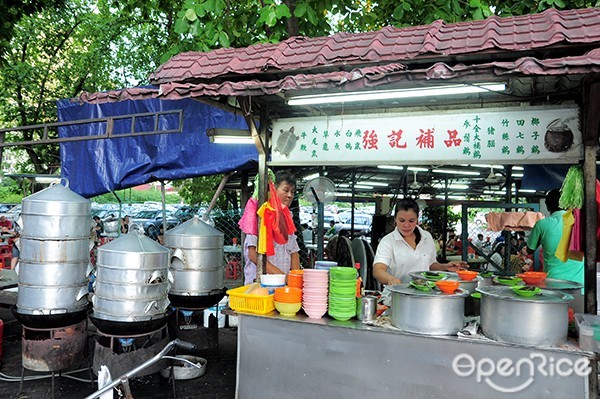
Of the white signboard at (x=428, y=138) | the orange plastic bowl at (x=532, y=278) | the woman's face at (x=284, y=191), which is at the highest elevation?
the white signboard at (x=428, y=138)

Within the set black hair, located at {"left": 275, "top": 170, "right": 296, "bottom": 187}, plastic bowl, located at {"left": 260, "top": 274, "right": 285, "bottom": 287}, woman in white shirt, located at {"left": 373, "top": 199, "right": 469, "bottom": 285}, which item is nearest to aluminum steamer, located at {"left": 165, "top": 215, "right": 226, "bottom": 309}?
black hair, located at {"left": 275, "top": 170, "right": 296, "bottom": 187}

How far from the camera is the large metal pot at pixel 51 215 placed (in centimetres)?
454

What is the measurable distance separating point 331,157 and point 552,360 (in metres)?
2.44

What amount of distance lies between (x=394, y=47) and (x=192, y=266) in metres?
3.18

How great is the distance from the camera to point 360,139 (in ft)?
14.0

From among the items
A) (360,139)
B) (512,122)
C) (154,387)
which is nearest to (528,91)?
(512,122)

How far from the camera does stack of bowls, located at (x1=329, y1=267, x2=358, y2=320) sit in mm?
3664

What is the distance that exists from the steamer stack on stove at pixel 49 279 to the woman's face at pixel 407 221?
3330 mm

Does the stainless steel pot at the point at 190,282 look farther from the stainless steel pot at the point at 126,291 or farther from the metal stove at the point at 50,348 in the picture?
the metal stove at the point at 50,348

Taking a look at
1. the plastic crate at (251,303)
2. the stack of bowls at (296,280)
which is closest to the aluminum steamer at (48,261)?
the plastic crate at (251,303)

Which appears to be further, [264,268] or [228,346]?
[228,346]

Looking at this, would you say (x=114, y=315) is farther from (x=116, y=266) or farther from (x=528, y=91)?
(x=528, y=91)

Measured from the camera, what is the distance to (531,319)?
9.75ft

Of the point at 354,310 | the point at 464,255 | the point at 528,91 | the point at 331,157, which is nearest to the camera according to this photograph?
the point at 354,310
